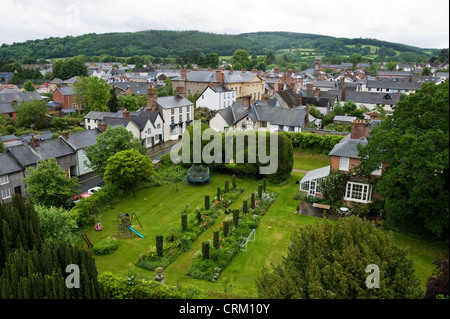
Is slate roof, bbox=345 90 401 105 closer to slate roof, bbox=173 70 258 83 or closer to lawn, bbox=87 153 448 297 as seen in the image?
slate roof, bbox=173 70 258 83

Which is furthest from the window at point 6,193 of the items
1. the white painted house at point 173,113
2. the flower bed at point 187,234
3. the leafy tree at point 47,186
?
the white painted house at point 173,113

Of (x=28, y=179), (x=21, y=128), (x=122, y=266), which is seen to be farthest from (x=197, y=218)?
(x=21, y=128)

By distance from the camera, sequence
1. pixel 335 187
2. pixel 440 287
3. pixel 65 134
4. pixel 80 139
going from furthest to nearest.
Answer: pixel 80 139 → pixel 65 134 → pixel 335 187 → pixel 440 287

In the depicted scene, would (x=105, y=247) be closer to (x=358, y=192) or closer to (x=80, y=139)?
(x=358, y=192)

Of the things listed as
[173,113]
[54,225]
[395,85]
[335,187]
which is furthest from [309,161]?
[395,85]

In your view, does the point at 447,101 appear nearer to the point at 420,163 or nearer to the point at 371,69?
the point at 420,163

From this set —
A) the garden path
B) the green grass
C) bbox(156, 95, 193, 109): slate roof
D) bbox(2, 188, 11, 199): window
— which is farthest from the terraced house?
the garden path
